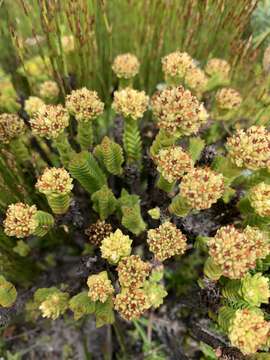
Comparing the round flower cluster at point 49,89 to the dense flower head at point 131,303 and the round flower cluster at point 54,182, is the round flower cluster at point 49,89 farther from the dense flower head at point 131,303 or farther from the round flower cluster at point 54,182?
the dense flower head at point 131,303

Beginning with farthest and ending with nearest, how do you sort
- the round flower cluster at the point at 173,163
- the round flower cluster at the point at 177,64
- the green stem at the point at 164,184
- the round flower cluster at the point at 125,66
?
the round flower cluster at the point at 125,66 < the round flower cluster at the point at 177,64 < the green stem at the point at 164,184 < the round flower cluster at the point at 173,163

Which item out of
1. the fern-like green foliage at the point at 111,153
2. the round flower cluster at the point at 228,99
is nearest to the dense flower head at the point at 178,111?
the fern-like green foliage at the point at 111,153

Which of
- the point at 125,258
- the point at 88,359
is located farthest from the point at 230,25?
the point at 88,359

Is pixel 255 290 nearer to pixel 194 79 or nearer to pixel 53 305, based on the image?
pixel 53 305

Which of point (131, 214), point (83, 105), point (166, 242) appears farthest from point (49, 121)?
point (166, 242)

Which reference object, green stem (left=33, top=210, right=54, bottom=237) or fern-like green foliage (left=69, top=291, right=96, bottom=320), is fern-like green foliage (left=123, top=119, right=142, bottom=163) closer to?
green stem (left=33, top=210, right=54, bottom=237)
